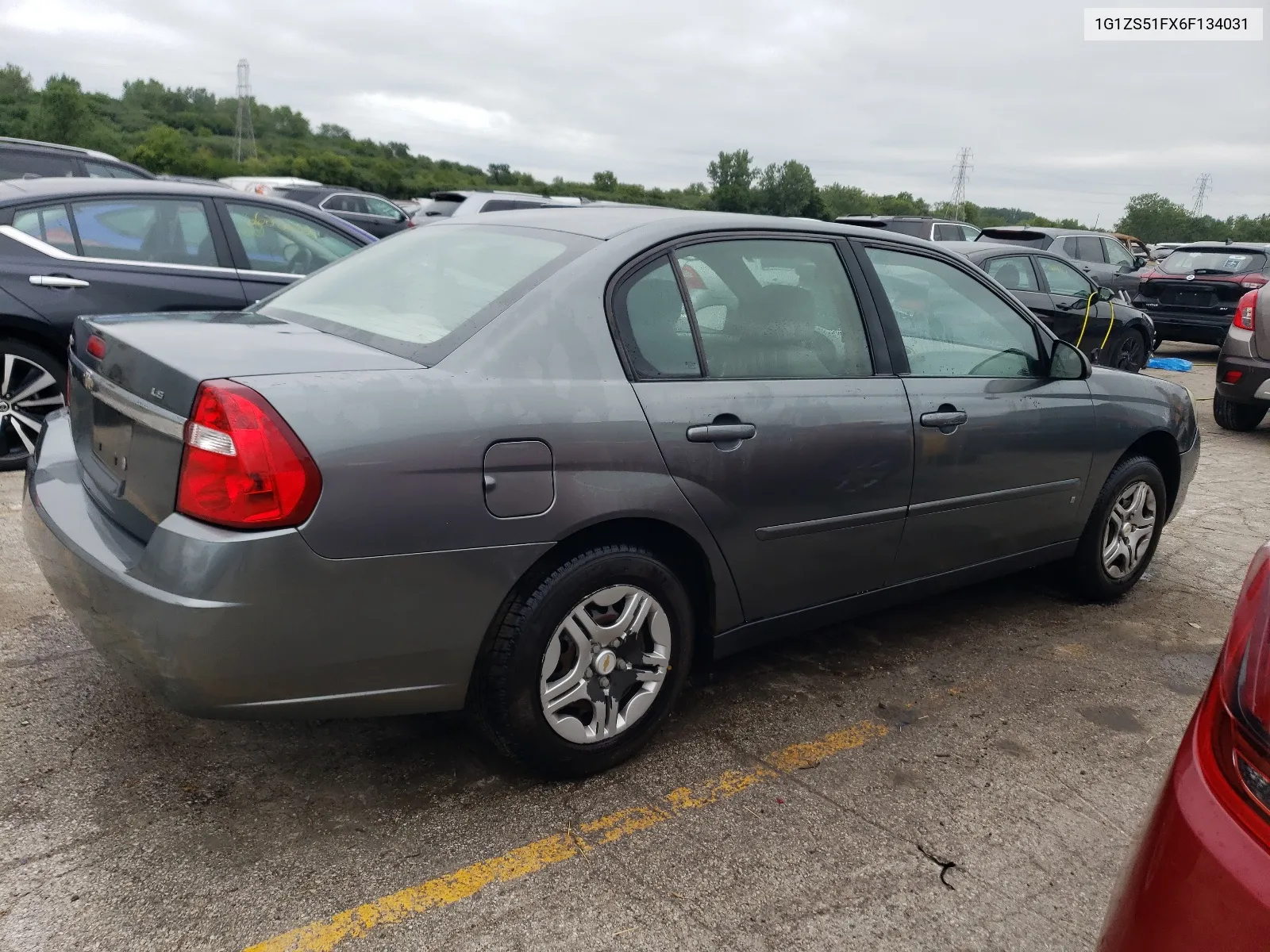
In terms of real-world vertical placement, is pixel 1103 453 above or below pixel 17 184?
below

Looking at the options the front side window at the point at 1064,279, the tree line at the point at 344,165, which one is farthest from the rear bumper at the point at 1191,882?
the tree line at the point at 344,165

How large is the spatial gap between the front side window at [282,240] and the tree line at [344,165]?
1231 inches

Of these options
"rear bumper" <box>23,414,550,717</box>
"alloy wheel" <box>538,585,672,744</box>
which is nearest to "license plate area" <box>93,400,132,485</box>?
"rear bumper" <box>23,414,550,717</box>

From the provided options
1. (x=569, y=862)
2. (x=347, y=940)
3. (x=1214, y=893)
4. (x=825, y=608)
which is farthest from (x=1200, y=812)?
(x=825, y=608)

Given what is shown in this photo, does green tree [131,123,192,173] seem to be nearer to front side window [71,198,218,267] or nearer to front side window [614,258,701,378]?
front side window [71,198,218,267]

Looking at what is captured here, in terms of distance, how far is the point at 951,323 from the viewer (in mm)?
3844

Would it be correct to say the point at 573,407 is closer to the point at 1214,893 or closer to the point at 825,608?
the point at 825,608

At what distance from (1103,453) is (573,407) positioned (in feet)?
8.65

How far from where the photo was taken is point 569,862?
2.49 metres

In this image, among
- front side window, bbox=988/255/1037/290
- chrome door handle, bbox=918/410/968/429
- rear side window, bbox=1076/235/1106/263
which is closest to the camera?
chrome door handle, bbox=918/410/968/429

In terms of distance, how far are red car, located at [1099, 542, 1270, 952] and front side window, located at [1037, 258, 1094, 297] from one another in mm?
9641

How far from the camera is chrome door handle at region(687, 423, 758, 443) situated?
2824 mm

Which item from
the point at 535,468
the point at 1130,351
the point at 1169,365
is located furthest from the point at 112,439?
the point at 1169,365

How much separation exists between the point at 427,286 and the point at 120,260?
3.21 m
